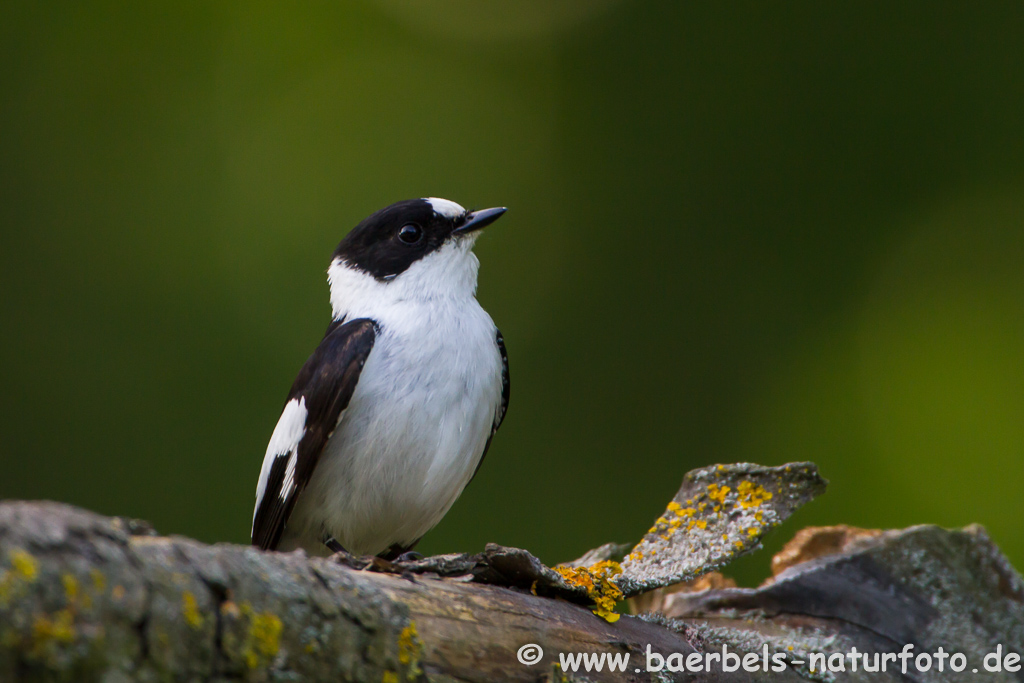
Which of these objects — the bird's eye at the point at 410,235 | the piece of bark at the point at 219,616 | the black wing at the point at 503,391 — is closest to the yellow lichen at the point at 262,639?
the piece of bark at the point at 219,616

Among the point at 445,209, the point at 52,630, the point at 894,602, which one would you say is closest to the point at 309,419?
the point at 445,209

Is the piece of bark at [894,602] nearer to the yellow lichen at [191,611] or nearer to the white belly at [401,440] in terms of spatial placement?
the white belly at [401,440]

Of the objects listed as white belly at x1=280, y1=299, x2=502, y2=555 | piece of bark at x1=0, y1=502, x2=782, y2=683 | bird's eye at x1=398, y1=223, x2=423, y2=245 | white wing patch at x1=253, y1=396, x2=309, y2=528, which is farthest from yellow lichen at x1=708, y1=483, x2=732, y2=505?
bird's eye at x1=398, y1=223, x2=423, y2=245

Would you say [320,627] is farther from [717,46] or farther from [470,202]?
[717,46]

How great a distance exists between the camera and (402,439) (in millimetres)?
2811

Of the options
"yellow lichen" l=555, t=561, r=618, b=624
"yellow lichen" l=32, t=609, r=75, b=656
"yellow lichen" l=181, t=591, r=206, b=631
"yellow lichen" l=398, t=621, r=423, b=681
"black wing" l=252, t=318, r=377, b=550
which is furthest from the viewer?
"black wing" l=252, t=318, r=377, b=550

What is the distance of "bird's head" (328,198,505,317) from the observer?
3.38 m

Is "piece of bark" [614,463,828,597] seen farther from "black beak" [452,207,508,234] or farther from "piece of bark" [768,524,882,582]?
"black beak" [452,207,508,234]

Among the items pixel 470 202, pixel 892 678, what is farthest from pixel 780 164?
pixel 892 678

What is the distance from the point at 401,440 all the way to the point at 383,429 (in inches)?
2.8

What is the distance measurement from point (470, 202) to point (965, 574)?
3384 millimetres

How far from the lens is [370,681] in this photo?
1.45 metres

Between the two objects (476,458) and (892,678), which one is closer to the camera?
(892,678)

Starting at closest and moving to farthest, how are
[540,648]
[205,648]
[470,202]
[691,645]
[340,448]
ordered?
1. [205,648]
2. [540,648]
3. [691,645]
4. [340,448]
5. [470,202]
